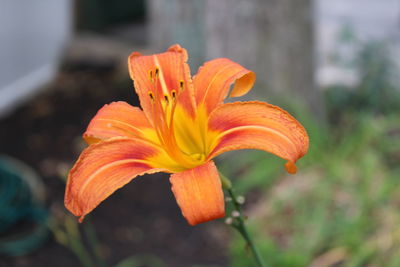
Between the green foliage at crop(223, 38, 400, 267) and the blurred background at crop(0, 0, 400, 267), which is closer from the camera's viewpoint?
the green foliage at crop(223, 38, 400, 267)

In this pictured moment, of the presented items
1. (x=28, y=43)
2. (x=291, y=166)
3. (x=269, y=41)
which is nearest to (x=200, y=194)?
(x=291, y=166)

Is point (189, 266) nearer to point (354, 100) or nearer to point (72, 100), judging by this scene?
point (354, 100)

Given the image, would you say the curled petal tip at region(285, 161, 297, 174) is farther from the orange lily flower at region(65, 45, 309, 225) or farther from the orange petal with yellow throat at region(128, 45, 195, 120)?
the orange petal with yellow throat at region(128, 45, 195, 120)

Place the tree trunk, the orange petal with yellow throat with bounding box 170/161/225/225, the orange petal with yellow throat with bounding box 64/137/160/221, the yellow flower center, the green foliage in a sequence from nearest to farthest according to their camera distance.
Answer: the orange petal with yellow throat with bounding box 170/161/225/225, the orange petal with yellow throat with bounding box 64/137/160/221, the yellow flower center, the green foliage, the tree trunk

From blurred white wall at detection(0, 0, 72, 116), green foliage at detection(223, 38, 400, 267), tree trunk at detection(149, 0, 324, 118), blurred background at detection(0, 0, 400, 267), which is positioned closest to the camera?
green foliage at detection(223, 38, 400, 267)

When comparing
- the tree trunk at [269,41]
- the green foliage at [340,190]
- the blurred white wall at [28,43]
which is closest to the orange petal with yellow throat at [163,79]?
the green foliage at [340,190]

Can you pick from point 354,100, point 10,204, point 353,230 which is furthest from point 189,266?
point 354,100

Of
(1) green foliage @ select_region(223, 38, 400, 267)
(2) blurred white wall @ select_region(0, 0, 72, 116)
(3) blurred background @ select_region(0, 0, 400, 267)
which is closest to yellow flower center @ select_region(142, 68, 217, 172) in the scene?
(1) green foliage @ select_region(223, 38, 400, 267)
